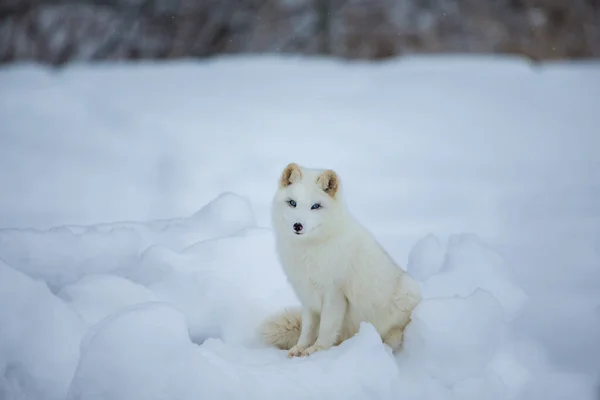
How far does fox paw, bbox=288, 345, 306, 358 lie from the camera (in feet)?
9.96

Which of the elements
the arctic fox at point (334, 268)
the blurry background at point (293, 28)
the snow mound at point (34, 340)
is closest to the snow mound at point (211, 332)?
the snow mound at point (34, 340)

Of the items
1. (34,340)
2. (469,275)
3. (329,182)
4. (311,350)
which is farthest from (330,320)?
(34,340)

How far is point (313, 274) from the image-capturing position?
3.01 meters

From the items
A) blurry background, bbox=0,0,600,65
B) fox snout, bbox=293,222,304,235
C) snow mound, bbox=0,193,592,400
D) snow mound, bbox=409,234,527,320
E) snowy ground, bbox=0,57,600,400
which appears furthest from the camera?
blurry background, bbox=0,0,600,65

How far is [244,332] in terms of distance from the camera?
10.8 ft

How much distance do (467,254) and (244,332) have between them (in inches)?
50.8

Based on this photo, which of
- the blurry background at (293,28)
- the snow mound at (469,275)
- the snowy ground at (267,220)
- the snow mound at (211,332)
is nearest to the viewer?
the snow mound at (211,332)

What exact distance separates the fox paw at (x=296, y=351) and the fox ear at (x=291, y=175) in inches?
27.3

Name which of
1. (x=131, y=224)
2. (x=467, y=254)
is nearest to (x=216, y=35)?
(x=131, y=224)

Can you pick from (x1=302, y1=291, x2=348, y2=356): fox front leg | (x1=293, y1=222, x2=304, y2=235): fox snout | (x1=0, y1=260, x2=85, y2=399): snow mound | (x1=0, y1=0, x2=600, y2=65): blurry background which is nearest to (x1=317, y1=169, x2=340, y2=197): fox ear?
(x1=293, y1=222, x2=304, y2=235): fox snout

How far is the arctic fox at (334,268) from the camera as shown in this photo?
2.98 m

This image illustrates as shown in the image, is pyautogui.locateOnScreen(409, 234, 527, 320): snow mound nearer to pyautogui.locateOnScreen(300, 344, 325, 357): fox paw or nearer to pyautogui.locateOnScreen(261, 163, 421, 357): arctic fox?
pyautogui.locateOnScreen(261, 163, 421, 357): arctic fox

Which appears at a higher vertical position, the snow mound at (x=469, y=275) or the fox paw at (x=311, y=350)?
the snow mound at (x=469, y=275)

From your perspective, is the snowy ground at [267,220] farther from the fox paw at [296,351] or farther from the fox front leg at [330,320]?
the fox front leg at [330,320]
